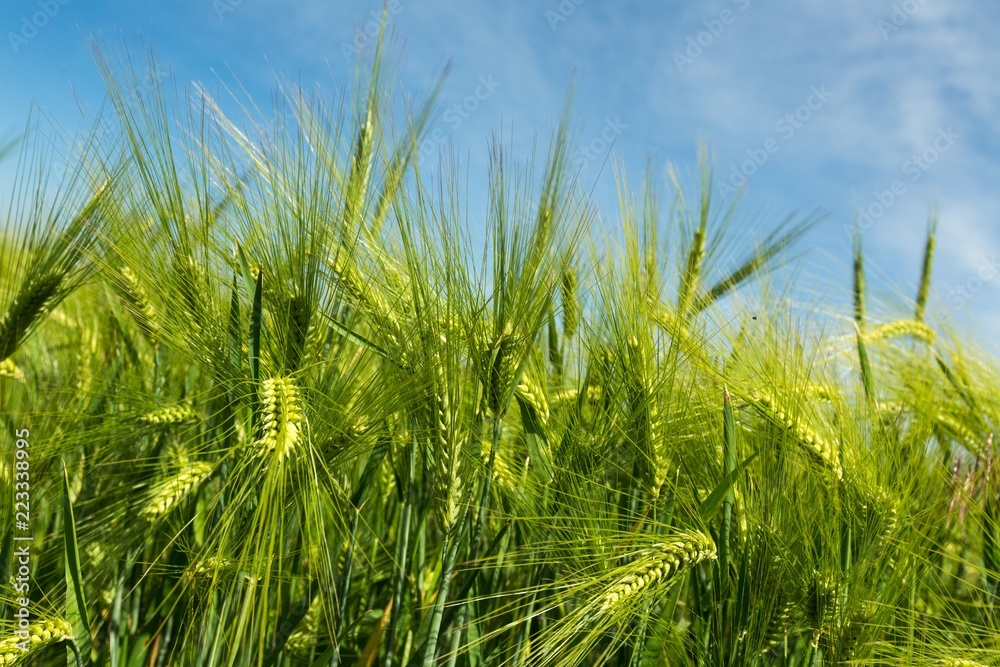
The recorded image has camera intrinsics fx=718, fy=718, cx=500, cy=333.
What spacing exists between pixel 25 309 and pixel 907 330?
7.81ft

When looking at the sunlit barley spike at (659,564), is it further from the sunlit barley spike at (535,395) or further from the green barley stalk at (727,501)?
the sunlit barley spike at (535,395)

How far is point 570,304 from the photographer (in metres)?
1.43

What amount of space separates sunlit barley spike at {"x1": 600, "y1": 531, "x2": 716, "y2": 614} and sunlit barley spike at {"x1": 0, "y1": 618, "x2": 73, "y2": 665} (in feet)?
2.41

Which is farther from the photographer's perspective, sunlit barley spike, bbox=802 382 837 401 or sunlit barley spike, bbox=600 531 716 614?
sunlit barley spike, bbox=802 382 837 401

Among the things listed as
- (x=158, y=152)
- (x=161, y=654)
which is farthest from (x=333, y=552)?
(x=158, y=152)

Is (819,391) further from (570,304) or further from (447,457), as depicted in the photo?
(447,457)

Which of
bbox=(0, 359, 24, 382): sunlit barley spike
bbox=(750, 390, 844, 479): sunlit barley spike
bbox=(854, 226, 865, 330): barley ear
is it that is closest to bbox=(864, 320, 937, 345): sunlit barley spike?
bbox=(854, 226, 865, 330): barley ear

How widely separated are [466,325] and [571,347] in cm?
56

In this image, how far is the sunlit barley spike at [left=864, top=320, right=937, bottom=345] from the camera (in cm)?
222

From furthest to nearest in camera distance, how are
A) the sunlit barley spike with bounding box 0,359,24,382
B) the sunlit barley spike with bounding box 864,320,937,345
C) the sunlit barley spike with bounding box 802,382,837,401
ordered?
the sunlit barley spike with bounding box 864,320,937,345
the sunlit barley spike with bounding box 0,359,24,382
the sunlit barley spike with bounding box 802,382,837,401

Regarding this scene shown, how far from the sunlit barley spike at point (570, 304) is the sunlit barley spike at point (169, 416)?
709 mm

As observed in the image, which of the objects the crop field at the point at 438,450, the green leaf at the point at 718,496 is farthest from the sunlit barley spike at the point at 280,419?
the green leaf at the point at 718,496

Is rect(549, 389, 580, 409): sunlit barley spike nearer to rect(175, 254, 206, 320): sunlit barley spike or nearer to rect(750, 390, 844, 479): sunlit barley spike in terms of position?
rect(750, 390, 844, 479): sunlit barley spike

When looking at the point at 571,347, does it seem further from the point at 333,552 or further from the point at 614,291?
the point at 333,552
